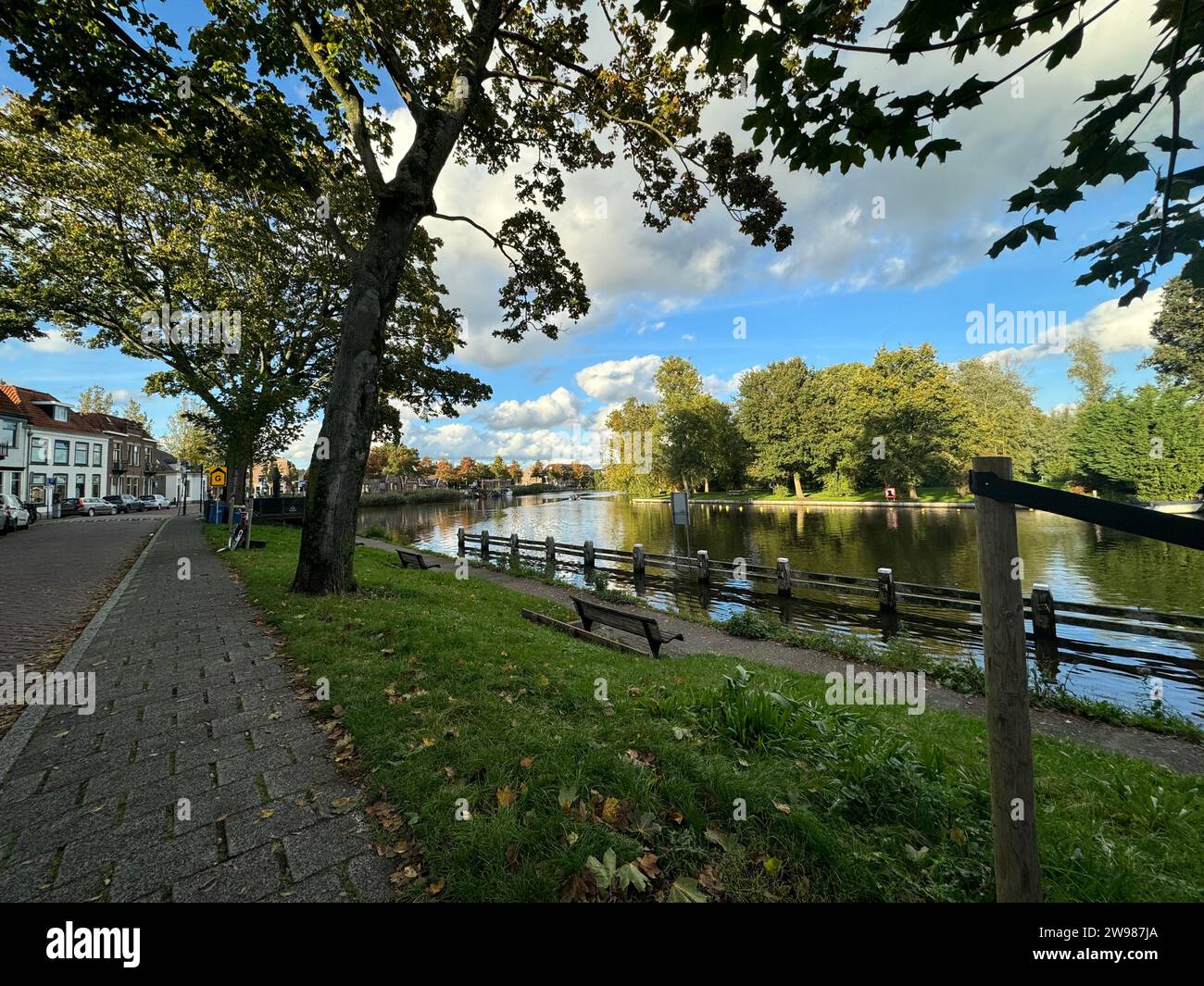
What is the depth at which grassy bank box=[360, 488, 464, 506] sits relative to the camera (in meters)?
72.1

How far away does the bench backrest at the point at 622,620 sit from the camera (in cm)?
707

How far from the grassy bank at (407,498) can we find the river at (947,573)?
41712 millimetres

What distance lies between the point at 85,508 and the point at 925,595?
54888 mm

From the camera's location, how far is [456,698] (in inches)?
161

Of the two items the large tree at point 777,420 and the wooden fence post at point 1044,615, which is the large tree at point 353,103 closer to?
the wooden fence post at point 1044,615

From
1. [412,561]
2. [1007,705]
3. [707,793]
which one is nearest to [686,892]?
[707,793]

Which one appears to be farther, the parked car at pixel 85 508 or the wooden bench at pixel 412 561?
the parked car at pixel 85 508

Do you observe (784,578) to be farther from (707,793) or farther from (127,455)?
(127,455)

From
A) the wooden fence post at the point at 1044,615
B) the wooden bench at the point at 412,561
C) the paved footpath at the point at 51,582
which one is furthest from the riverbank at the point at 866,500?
the paved footpath at the point at 51,582

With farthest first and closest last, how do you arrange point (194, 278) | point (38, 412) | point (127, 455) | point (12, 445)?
point (127, 455), point (38, 412), point (12, 445), point (194, 278)

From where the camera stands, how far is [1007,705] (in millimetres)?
1872

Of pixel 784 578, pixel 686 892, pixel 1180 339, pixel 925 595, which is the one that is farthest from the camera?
pixel 1180 339

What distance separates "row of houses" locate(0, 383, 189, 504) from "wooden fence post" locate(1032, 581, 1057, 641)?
5469 centimetres
